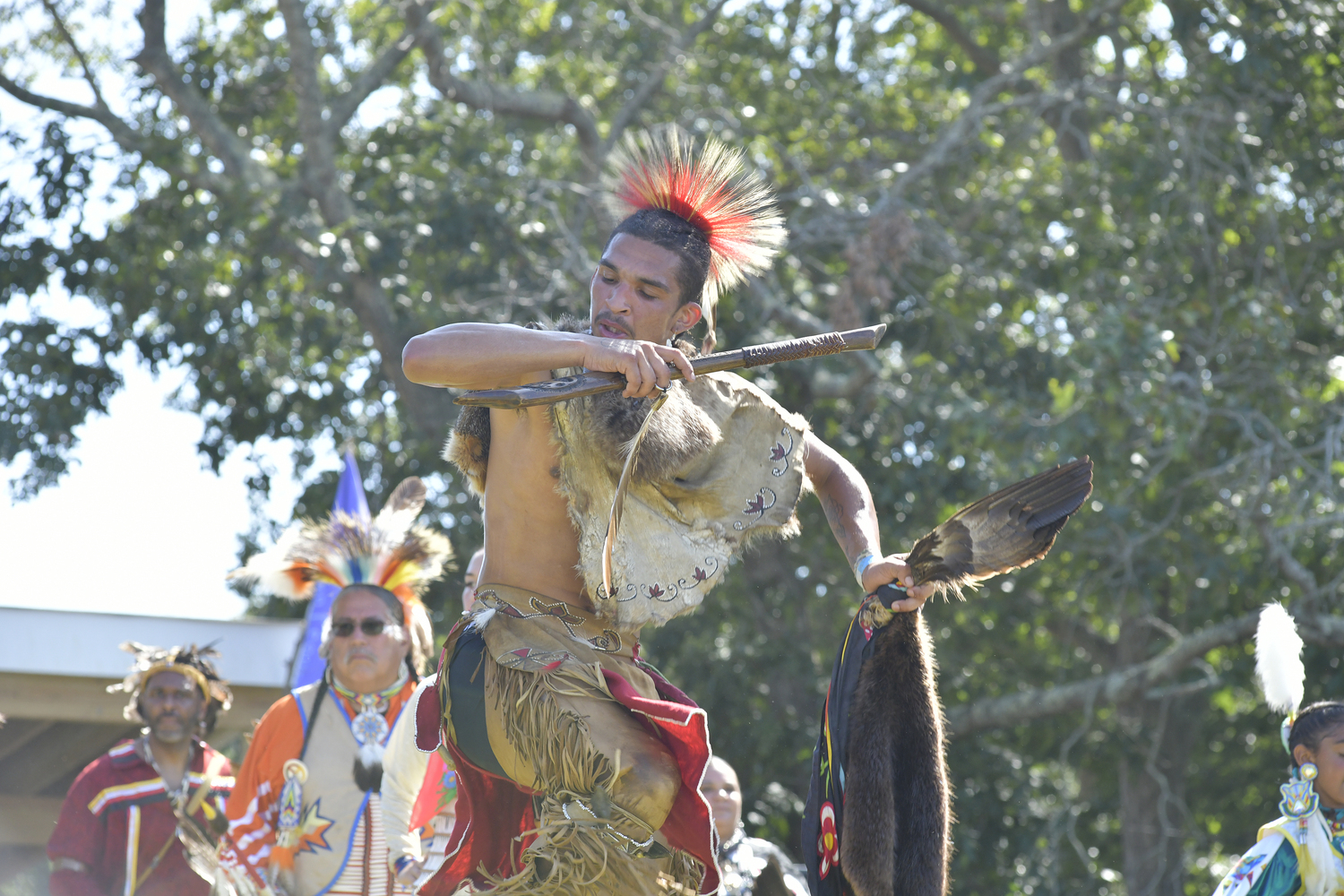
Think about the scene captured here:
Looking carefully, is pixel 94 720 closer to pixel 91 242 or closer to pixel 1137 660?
pixel 91 242

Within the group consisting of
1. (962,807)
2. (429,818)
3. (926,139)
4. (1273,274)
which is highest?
(926,139)

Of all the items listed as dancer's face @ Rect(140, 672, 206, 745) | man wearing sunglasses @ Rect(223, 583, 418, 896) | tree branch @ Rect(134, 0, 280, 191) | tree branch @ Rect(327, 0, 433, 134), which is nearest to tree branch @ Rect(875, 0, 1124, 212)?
tree branch @ Rect(327, 0, 433, 134)

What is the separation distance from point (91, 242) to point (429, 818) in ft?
23.2

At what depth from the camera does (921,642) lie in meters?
3.12

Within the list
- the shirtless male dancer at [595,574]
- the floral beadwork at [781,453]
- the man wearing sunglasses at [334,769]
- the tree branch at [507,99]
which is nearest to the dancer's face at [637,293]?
the shirtless male dancer at [595,574]

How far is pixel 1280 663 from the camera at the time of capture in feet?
15.2

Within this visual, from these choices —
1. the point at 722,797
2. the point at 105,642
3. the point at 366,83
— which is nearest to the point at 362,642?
the point at 722,797

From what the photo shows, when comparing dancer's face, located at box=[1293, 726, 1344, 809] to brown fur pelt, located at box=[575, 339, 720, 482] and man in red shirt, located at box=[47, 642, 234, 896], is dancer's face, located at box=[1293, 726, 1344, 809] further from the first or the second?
man in red shirt, located at box=[47, 642, 234, 896]

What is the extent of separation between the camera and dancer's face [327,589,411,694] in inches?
205

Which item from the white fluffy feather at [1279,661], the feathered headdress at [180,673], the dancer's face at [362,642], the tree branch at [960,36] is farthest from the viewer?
the tree branch at [960,36]

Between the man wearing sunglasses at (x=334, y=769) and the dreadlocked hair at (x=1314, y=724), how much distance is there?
3010 mm

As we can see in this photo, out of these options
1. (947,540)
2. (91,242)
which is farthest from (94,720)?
(947,540)

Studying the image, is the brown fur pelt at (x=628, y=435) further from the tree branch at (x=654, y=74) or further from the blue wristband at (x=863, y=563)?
the tree branch at (x=654, y=74)

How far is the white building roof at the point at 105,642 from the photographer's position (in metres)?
7.23
